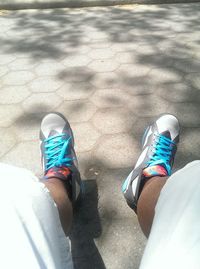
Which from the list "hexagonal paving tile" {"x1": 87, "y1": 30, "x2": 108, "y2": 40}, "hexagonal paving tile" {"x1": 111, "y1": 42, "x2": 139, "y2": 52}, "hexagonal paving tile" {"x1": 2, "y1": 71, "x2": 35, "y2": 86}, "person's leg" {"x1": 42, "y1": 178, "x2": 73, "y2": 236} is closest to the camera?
"person's leg" {"x1": 42, "y1": 178, "x2": 73, "y2": 236}

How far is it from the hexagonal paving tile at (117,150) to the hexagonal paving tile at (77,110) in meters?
0.26

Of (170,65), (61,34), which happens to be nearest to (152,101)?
(170,65)

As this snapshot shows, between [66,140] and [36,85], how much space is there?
0.96m

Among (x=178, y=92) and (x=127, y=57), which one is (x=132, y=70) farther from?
(x=178, y=92)

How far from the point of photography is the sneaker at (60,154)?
1.67 m

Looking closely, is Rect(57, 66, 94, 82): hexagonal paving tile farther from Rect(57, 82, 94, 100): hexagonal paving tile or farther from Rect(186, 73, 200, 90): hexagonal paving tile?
Rect(186, 73, 200, 90): hexagonal paving tile

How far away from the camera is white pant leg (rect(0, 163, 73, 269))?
2.99 feet

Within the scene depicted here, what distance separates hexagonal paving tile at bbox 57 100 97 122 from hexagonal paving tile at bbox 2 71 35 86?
0.52 metres

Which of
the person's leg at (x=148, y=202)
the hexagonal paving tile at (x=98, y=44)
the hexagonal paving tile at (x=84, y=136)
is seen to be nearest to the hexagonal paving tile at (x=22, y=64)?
the hexagonal paving tile at (x=98, y=44)

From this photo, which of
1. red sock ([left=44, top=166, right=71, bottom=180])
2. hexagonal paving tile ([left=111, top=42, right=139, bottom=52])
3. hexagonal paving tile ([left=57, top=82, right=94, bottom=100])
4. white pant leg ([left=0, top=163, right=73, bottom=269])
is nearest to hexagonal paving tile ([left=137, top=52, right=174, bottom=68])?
hexagonal paving tile ([left=111, top=42, right=139, bottom=52])

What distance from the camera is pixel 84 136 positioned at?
7.00 ft

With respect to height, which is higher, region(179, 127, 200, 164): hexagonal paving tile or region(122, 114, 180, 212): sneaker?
region(122, 114, 180, 212): sneaker

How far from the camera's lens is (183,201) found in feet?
3.42

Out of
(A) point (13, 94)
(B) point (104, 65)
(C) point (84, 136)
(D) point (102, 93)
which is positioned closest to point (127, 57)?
(B) point (104, 65)
